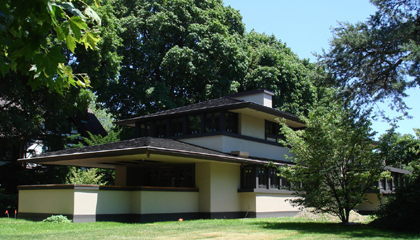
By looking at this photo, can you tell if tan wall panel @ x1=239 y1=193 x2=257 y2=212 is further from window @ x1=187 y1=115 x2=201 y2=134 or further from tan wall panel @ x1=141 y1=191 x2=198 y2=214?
window @ x1=187 y1=115 x2=201 y2=134

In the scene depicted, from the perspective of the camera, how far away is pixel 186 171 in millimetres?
22422

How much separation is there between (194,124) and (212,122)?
53.2 inches

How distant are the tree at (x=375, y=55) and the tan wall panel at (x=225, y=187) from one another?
24.7 feet

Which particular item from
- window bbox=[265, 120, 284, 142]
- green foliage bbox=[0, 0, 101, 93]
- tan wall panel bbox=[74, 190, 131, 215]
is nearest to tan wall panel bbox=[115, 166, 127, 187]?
tan wall panel bbox=[74, 190, 131, 215]

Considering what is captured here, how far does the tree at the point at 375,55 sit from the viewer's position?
16.3 meters

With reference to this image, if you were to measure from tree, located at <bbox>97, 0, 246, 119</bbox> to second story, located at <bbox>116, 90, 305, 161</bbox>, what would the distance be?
25.6 ft

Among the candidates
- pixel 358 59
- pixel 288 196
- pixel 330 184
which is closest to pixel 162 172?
pixel 288 196

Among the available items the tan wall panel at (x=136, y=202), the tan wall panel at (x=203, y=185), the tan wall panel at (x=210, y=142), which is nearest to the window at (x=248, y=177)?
the tan wall panel at (x=210, y=142)

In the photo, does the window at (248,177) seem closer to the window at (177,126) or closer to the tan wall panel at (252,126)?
the tan wall panel at (252,126)

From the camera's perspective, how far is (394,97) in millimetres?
17359

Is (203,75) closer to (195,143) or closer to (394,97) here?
(195,143)

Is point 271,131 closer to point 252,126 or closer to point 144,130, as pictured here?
point 252,126

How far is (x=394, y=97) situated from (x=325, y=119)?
13.1 ft

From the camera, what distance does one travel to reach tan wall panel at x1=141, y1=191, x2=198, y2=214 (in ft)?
63.0
